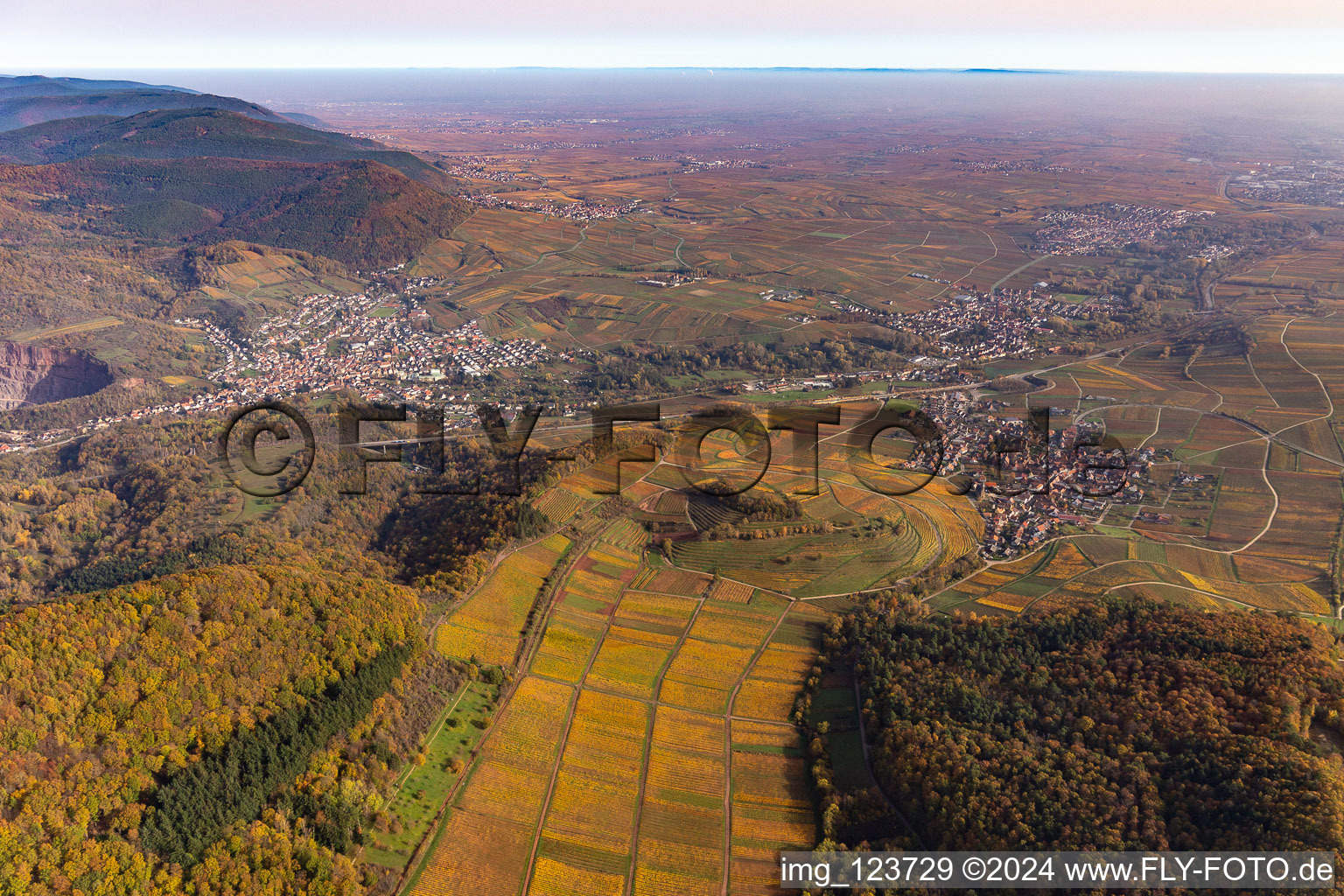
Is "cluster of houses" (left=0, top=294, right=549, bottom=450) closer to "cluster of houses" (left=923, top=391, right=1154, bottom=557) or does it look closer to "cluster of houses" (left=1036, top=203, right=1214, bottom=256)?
"cluster of houses" (left=923, top=391, right=1154, bottom=557)

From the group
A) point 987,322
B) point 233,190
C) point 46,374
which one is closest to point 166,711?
point 46,374

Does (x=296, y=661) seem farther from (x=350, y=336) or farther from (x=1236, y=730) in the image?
(x=350, y=336)

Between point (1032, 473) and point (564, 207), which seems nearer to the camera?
point (1032, 473)

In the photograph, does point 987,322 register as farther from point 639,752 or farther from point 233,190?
point 233,190

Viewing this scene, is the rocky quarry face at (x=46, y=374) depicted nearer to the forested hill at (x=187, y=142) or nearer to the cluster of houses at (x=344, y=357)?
the cluster of houses at (x=344, y=357)

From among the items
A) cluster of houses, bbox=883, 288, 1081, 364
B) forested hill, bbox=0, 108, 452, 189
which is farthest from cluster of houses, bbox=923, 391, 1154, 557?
forested hill, bbox=0, 108, 452, 189

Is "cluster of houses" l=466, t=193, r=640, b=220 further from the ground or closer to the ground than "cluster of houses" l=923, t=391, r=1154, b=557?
further from the ground

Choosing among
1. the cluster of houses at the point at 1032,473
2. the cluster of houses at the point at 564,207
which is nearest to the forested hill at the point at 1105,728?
the cluster of houses at the point at 1032,473
